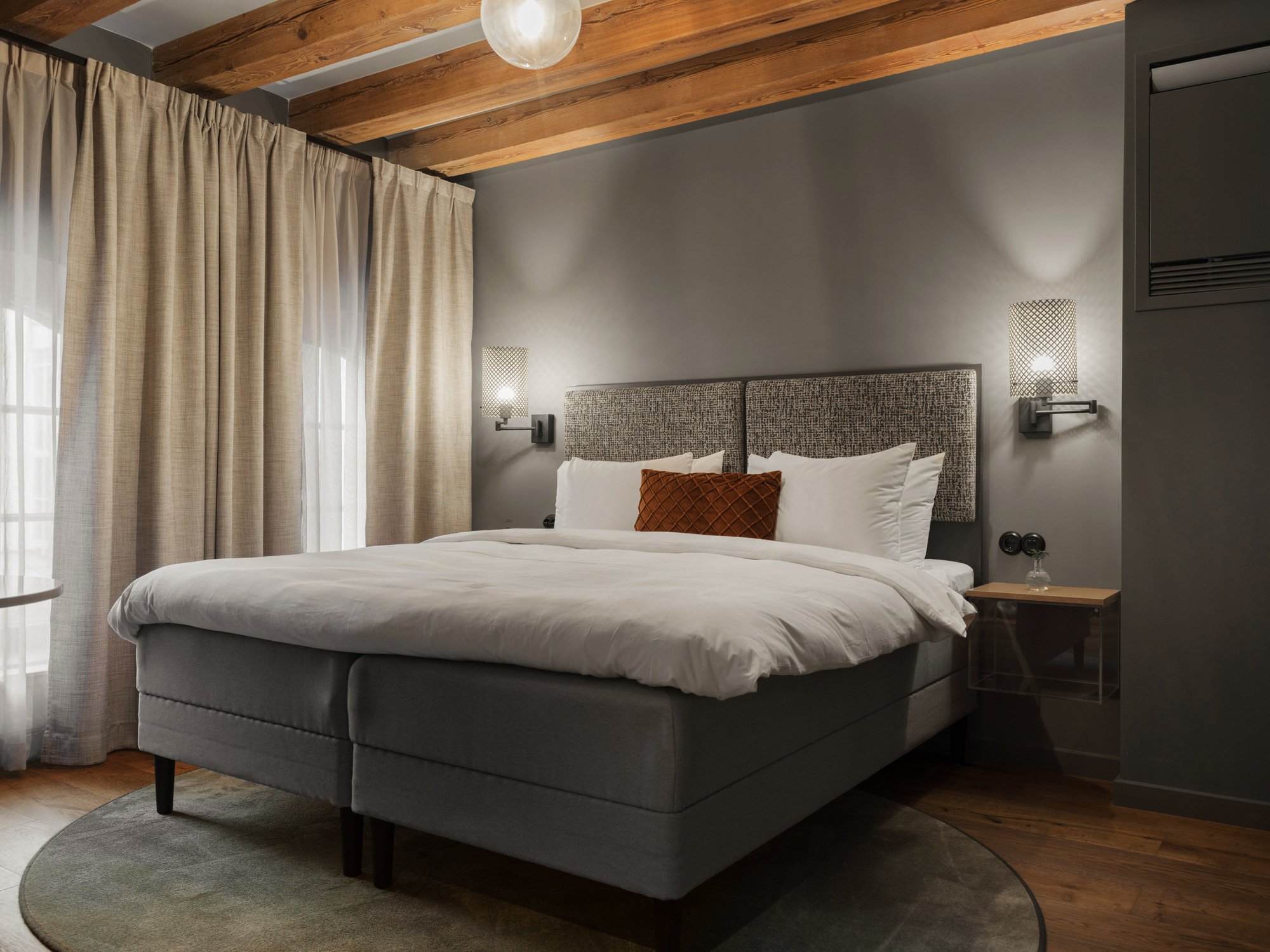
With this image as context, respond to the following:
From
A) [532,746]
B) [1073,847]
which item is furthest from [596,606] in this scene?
[1073,847]

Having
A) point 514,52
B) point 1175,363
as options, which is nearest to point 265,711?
→ point 514,52

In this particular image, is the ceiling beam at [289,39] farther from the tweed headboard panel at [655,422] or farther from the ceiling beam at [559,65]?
the tweed headboard panel at [655,422]

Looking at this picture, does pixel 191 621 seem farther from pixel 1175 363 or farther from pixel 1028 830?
pixel 1175 363

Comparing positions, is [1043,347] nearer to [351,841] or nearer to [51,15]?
[351,841]

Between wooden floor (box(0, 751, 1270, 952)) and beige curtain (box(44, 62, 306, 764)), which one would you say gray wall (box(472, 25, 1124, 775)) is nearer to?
wooden floor (box(0, 751, 1270, 952))

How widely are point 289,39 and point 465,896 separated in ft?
9.40

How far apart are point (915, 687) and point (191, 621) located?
6.44 ft

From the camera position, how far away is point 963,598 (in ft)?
9.73

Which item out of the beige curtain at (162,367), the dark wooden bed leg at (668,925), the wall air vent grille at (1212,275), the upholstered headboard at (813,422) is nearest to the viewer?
the dark wooden bed leg at (668,925)

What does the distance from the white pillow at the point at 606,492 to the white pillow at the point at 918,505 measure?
36.3 inches

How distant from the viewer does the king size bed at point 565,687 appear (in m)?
1.75

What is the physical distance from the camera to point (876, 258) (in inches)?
146

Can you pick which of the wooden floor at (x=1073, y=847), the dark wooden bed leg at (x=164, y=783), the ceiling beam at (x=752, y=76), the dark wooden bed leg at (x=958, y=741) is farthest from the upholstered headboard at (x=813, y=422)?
the dark wooden bed leg at (x=164, y=783)

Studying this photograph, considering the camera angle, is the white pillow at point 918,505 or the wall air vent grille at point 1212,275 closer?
the wall air vent grille at point 1212,275
